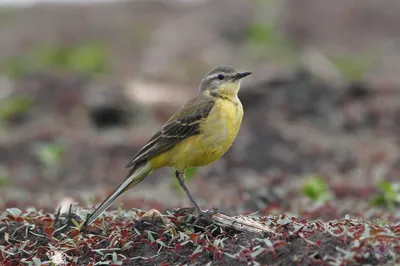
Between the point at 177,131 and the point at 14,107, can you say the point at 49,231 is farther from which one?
the point at 14,107

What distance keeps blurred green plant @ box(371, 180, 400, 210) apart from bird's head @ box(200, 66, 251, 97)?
8.85 feet

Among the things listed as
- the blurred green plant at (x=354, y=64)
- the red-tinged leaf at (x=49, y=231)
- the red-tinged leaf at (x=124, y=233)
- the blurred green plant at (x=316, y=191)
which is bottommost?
the red-tinged leaf at (x=124, y=233)

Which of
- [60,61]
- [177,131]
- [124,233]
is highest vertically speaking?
[60,61]

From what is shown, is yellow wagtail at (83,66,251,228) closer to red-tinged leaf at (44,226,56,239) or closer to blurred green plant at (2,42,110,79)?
red-tinged leaf at (44,226,56,239)

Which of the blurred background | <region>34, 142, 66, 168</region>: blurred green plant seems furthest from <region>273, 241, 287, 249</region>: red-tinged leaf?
<region>34, 142, 66, 168</region>: blurred green plant

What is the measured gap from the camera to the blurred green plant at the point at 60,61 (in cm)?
2645

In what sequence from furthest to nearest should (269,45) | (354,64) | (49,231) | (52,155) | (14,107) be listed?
(269,45)
(354,64)
(14,107)
(52,155)
(49,231)

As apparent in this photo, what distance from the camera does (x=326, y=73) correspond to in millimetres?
20219

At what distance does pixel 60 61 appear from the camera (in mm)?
28000

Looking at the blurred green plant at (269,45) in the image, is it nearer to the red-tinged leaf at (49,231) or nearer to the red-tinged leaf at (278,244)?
the red-tinged leaf at (49,231)

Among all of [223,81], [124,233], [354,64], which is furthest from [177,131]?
[354,64]

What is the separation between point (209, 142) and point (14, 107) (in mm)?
13751

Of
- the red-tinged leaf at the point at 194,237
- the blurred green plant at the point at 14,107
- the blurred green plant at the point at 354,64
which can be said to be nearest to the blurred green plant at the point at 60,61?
the blurred green plant at the point at 14,107

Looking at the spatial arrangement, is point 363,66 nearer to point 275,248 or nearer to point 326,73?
point 326,73
